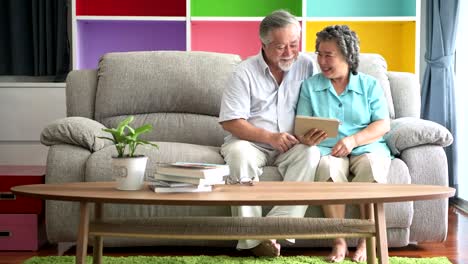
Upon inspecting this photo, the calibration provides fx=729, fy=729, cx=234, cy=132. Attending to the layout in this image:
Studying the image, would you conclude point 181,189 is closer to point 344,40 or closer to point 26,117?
point 344,40

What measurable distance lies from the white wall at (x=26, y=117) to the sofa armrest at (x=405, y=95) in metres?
2.04

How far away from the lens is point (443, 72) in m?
4.57

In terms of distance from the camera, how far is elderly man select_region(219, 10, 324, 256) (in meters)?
2.99

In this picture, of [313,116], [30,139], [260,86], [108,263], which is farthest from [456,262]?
[30,139]

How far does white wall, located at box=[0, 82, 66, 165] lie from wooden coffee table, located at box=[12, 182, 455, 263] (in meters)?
2.19

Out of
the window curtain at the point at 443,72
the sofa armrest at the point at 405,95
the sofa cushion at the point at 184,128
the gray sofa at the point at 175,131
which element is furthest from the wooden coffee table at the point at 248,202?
the window curtain at the point at 443,72

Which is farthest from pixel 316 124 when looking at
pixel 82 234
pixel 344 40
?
pixel 82 234

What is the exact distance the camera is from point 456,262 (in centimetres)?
301

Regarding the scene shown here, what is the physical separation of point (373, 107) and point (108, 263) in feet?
4.39

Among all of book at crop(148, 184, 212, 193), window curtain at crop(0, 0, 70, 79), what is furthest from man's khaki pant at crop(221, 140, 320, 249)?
window curtain at crop(0, 0, 70, 79)

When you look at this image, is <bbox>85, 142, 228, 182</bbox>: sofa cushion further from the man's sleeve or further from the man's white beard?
the man's white beard

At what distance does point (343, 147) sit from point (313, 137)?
0.54 feet

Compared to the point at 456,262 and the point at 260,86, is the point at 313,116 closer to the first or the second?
the point at 260,86

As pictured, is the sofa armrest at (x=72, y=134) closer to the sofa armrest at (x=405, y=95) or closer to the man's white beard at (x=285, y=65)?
the man's white beard at (x=285, y=65)
